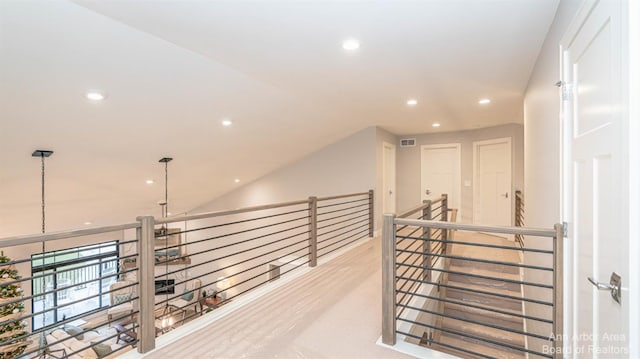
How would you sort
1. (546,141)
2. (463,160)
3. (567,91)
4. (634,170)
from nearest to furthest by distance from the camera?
(634,170) → (567,91) → (546,141) → (463,160)

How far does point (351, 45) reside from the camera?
2395 millimetres

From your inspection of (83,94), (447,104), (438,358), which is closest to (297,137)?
(447,104)

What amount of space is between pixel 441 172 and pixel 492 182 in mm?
1019

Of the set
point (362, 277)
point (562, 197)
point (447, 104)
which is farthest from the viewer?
point (447, 104)

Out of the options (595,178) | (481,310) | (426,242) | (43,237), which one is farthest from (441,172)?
(43,237)

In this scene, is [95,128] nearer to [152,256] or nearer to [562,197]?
[152,256]

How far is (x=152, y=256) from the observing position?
1.96 metres

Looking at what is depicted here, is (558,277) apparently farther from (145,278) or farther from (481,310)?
(481,310)

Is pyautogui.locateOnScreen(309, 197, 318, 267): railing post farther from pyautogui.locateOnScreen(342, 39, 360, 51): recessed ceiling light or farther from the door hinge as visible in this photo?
the door hinge

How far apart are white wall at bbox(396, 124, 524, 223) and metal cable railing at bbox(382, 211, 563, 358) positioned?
3.48ft

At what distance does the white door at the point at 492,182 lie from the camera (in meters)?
5.91

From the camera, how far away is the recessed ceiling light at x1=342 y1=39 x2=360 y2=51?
232cm

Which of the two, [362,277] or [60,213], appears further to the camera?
[60,213]

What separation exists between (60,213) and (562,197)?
7174mm
